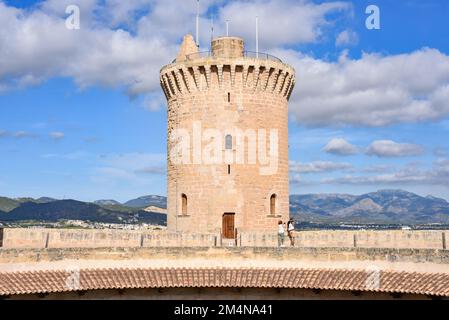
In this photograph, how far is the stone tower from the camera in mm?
28938

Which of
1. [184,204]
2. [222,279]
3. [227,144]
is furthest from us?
[184,204]

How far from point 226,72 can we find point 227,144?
389cm

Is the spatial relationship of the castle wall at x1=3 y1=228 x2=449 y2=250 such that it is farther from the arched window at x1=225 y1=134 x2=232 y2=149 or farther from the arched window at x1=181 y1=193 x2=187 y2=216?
the arched window at x1=225 y1=134 x2=232 y2=149

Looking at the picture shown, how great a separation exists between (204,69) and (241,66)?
1982 mm

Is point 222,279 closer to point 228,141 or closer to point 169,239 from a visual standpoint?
point 169,239

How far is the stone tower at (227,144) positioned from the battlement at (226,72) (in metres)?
0.05

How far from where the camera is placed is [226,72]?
29.6 metres

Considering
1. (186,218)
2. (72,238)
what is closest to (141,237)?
(72,238)

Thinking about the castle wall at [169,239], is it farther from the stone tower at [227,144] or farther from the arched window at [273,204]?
the arched window at [273,204]

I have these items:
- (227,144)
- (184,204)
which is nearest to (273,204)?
(227,144)

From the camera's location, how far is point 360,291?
2086 centimetres

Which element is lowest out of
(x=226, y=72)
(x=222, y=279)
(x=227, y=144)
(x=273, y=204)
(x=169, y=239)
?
(x=222, y=279)

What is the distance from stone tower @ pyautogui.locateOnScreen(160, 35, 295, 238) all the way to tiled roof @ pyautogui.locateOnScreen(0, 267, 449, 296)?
271 inches
